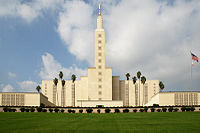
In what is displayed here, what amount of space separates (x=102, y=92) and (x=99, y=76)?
6.59 metres

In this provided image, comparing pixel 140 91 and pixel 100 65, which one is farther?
pixel 140 91

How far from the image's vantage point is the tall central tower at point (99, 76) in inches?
3755

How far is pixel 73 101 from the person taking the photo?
117188mm

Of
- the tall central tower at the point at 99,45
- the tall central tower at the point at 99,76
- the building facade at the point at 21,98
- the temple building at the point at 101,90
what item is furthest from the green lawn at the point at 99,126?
the tall central tower at the point at 99,45

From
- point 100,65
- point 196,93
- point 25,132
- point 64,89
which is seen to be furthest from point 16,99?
point 25,132

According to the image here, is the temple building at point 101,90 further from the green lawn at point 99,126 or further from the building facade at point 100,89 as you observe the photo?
the green lawn at point 99,126

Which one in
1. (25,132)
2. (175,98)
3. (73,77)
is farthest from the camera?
(73,77)

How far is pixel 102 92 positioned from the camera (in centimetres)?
9550

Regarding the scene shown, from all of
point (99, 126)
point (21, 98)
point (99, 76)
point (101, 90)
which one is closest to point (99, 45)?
point (99, 76)

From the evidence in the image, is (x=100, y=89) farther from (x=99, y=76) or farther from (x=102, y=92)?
(x=99, y=76)

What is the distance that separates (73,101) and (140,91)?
3352 cm

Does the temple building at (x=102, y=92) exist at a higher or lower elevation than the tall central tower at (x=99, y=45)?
lower

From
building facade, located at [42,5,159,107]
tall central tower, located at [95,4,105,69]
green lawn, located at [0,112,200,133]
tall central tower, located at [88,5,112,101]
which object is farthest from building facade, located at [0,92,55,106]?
green lawn, located at [0,112,200,133]

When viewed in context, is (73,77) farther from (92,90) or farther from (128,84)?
(128,84)
